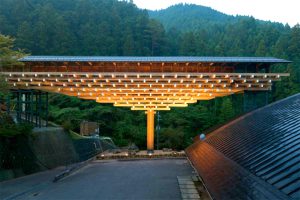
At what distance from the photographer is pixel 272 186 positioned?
155 inches

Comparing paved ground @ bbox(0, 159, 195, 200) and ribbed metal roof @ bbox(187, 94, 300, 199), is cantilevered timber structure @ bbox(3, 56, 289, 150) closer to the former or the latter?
paved ground @ bbox(0, 159, 195, 200)

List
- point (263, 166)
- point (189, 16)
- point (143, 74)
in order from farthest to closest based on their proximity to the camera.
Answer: point (189, 16)
point (143, 74)
point (263, 166)

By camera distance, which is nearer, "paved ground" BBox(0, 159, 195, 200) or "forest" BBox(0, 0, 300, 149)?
"paved ground" BBox(0, 159, 195, 200)

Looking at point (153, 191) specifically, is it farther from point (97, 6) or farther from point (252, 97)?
point (97, 6)

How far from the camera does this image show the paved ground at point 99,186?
10.8 metres

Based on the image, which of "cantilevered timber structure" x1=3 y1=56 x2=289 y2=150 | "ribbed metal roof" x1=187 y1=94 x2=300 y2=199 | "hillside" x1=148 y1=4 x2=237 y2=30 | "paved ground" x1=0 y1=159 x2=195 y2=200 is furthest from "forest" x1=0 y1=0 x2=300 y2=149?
"ribbed metal roof" x1=187 y1=94 x2=300 y2=199

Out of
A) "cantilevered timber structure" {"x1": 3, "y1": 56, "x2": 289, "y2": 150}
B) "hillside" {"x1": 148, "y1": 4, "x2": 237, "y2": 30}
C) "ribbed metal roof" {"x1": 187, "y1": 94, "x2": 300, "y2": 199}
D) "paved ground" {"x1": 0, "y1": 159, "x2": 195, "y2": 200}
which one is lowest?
"paved ground" {"x1": 0, "y1": 159, "x2": 195, "y2": 200}

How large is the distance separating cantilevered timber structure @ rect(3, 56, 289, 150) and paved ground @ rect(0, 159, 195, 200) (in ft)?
17.4

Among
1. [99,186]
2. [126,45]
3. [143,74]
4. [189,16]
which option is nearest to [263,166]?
[99,186]

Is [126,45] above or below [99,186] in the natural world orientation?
above

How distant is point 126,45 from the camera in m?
46.9

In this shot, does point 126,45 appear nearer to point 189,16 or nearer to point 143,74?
point 143,74

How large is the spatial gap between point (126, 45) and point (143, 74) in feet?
98.9

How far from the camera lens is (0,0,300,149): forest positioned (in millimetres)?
37812
